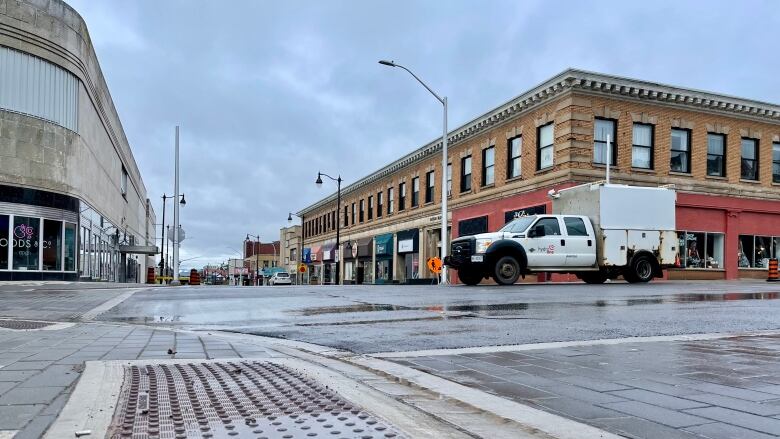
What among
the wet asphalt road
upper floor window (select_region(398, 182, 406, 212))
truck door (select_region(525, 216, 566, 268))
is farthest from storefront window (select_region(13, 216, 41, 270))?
upper floor window (select_region(398, 182, 406, 212))

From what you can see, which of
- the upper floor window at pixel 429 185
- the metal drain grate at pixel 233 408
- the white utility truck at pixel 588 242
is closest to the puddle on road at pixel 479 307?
the metal drain grate at pixel 233 408

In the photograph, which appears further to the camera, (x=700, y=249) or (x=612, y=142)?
(x=700, y=249)

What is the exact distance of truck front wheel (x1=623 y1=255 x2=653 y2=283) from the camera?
2066 centimetres

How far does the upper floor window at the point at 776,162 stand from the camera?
102 feet

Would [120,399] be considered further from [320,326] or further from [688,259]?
[688,259]

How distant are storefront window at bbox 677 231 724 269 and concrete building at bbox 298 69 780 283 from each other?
0.05 m

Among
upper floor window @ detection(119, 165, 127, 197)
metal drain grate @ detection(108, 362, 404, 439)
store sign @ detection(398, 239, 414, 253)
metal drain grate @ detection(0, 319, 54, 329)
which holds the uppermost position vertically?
upper floor window @ detection(119, 165, 127, 197)

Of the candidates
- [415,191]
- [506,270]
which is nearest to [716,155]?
[506,270]

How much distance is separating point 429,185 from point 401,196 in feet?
16.5

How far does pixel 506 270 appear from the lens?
1909cm

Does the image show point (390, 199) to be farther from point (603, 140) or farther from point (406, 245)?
point (603, 140)

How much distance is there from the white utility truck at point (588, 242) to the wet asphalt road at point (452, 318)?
230 inches

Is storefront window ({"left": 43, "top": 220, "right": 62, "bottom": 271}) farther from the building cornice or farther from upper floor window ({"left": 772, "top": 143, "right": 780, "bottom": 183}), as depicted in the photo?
upper floor window ({"left": 772, "top": 143, "right": 780, "bottom": 183})

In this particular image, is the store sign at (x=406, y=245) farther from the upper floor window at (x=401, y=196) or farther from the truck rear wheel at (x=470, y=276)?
the truck rear wheel at (x=470, y=276)
